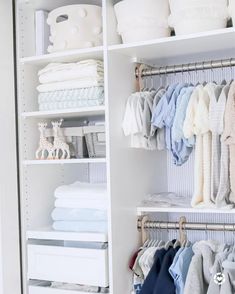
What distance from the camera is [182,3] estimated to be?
201cm

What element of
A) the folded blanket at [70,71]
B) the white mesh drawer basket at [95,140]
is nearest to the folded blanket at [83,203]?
the white mesh drawer basket at [95,140]

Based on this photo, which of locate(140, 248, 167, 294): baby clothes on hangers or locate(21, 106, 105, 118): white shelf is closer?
locate(140, 248, 167, 294): baby clothes on hangers

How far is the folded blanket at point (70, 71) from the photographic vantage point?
221cm

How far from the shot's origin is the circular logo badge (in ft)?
6.31

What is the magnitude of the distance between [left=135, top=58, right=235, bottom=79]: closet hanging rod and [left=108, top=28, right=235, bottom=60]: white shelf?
0.07 metres

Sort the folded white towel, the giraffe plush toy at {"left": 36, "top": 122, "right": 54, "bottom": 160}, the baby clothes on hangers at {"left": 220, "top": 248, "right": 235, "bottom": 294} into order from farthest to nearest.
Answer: the giraffe plush toy at {"left": 36, "top": 122, "right": 54, "bottom": 160}, the folded white towel, the baby clothes on hangers at {"left": 220, "top": 248, "right": 235, "bottom": 294}

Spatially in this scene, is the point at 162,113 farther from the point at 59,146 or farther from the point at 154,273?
the point at 154,273

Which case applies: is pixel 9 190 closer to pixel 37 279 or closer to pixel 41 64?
pixel 37 279

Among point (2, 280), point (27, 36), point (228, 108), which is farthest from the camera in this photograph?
point (27, 36)

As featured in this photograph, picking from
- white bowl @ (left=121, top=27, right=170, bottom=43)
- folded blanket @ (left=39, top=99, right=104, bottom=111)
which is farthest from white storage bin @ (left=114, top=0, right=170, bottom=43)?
folded blanket @ (left=39, top=99, right=104, bottom=111)

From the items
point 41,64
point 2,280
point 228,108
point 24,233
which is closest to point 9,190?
point 24,233

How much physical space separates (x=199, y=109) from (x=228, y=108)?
0.13 meters

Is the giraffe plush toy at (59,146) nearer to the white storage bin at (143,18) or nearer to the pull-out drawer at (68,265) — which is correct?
the pull-out drawer at (68,265)

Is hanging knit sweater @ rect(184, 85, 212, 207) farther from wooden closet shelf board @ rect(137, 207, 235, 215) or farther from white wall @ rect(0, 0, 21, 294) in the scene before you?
white wall @ rect(0, 0, 21, 294)
